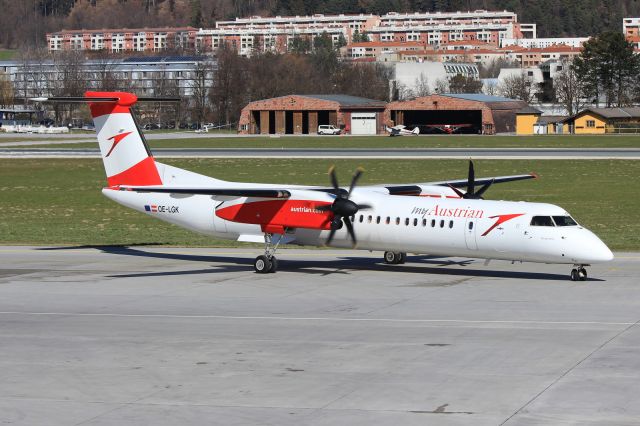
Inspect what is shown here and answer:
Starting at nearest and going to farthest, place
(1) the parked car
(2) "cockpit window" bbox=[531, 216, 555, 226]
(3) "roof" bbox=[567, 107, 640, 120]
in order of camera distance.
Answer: (2) "cockpit window" bbox=[531, 216, 555, 226] < (1) the parked car < (3) "roof" bbox=[567, 107, 640, 120]

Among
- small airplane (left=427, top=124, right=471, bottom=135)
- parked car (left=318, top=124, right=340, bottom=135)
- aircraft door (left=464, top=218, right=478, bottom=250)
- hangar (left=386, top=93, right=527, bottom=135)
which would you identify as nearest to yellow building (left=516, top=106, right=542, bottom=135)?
hangar (left=386, top=93, right=527, bottom=135)

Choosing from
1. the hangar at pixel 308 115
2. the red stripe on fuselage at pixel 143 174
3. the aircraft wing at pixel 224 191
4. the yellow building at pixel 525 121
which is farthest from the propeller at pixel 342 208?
the yellow building at pixel 525 121

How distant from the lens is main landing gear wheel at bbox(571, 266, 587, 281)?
110 feet

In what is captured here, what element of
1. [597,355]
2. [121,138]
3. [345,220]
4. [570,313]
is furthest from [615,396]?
[121,138]

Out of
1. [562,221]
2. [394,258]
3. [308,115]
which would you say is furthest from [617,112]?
[562,221]

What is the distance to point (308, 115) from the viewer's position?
552 ft

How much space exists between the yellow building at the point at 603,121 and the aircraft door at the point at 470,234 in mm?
128924

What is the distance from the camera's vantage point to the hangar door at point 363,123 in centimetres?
16438

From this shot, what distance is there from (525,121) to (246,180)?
94646mm

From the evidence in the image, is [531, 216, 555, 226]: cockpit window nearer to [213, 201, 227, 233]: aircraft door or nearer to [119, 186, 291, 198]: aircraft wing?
[119, 186, 291, 198]: aircraft wing

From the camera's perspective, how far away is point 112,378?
862 inches

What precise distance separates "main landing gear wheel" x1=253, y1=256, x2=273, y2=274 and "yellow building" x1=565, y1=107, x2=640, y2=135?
12808 cm

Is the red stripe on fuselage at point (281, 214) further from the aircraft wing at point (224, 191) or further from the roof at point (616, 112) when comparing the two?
the roof at point (616, 112)

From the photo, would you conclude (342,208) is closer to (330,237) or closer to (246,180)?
(330,237)
